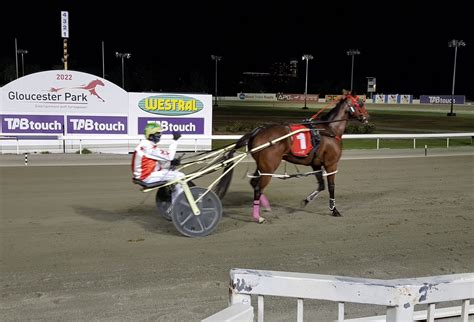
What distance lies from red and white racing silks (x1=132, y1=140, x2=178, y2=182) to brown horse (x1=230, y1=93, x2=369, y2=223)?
133 centimetres

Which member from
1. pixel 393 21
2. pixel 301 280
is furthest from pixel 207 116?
pixel 393 21

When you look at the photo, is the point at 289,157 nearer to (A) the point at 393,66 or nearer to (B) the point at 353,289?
(B) the point at 353,289

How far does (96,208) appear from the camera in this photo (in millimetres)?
8281

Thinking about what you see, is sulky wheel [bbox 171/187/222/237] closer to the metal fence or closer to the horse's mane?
the horse's mane

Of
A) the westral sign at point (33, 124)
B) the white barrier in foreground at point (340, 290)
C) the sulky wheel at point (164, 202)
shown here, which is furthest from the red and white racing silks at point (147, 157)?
the westral sign at point (33, 124)

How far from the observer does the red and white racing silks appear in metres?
6.34

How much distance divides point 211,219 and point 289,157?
1624 millimetres

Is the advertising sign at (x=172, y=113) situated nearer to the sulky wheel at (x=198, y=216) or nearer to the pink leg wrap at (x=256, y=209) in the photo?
the pink leg wrap at (x=256, y=209)

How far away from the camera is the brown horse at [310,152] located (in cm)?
723

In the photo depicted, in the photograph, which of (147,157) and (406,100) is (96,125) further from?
(406,100)

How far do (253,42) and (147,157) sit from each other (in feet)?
363

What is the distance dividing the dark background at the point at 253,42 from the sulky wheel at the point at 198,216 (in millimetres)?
83691

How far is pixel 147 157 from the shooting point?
6352 mm

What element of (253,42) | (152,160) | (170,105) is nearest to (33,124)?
(170,105)
